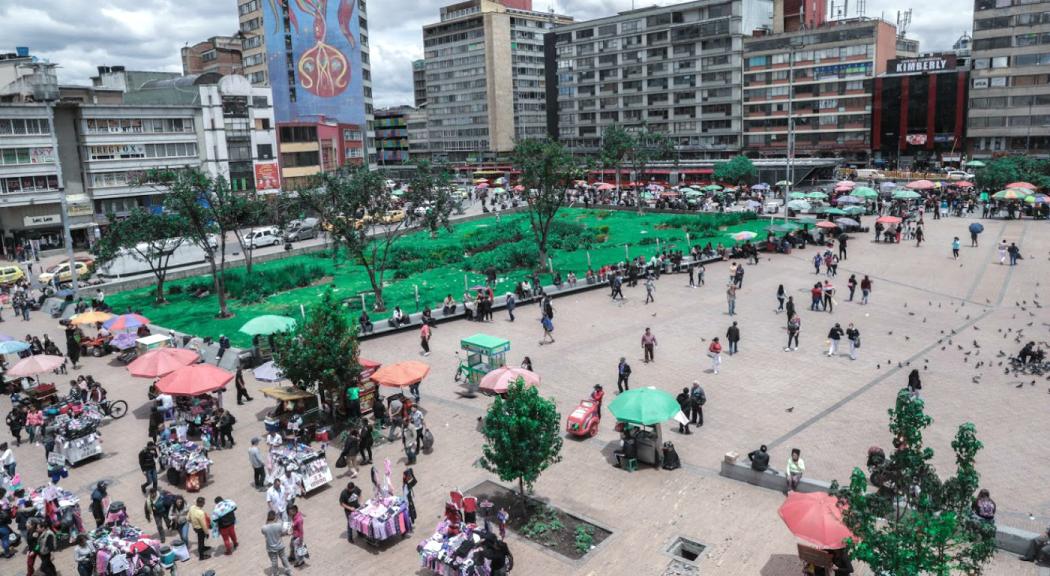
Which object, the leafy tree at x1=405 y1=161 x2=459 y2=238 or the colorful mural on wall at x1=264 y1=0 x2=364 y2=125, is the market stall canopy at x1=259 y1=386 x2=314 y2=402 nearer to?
the leafy tree at x1=405 y1=161 x2=459 y2=238

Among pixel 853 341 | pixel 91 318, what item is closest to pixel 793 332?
pixel 853 341

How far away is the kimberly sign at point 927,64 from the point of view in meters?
83.4

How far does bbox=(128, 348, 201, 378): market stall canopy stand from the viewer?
22609 millimetres

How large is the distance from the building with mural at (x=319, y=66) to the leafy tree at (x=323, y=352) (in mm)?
67823

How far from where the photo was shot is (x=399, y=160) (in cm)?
15450

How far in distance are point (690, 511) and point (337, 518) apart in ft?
24.3

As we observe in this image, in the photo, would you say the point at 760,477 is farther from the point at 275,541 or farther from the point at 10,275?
the point at 10,275

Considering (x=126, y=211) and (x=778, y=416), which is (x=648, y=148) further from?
(x=778, y=416)

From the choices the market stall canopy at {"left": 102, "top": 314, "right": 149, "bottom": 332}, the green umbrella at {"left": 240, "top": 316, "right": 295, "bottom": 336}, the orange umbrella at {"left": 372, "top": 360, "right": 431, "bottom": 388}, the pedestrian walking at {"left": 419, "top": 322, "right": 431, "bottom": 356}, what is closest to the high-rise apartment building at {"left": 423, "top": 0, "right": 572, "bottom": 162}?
the market stall canopy at {"left": 102, "top": 314, "right": 149, "bottom": 332}

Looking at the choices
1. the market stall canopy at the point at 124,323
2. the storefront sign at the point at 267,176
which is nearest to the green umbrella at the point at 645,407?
the market stall canopy at the point at 124,323

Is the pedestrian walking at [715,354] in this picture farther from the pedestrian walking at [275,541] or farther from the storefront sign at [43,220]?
the storefront sign at [43,220]

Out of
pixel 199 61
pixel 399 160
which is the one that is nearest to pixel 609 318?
pixel 199 61

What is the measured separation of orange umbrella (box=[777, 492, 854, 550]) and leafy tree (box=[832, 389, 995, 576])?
1423 millimetres

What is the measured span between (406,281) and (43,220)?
34.7 m
